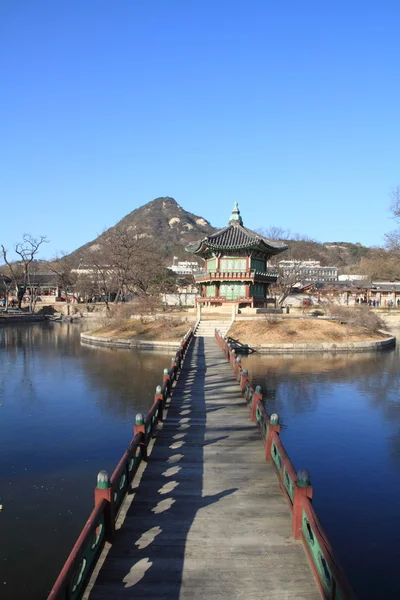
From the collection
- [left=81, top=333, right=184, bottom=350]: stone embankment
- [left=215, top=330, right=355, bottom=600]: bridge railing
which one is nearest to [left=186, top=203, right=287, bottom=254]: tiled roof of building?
[left=81, top=333, right=184, bottom=350]: stone embankment

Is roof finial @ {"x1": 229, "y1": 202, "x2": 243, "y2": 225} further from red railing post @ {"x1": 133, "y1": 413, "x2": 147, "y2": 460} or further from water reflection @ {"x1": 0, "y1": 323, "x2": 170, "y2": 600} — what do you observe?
red railing post @ {"x1": 133, "y1": 413, "x2": 147, "y2": 460}

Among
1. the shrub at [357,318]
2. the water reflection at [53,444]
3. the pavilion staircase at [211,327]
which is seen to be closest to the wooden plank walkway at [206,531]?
the water reflection at [53,444]

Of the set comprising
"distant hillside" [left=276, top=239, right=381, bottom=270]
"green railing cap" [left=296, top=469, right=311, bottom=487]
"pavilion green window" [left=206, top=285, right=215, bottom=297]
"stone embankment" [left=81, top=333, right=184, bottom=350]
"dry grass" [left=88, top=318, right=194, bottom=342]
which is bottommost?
"stone embankment" [left=81, top=333, right=184, bottom=350]

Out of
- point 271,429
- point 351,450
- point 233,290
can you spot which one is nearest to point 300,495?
point 271,429

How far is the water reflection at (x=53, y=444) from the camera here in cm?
779

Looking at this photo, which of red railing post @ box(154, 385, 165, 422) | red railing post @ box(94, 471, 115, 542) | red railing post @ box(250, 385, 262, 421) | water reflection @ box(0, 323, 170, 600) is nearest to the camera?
red railing post @ box(94, 471, 115, 542)

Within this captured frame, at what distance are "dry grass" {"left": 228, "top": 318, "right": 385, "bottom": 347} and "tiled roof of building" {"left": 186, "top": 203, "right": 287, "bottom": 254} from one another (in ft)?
32.1

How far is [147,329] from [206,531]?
1303 inches

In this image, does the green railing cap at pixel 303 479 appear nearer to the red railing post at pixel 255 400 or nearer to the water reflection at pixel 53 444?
the water reflection at pixel 53 444

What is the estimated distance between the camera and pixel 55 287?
303 feet

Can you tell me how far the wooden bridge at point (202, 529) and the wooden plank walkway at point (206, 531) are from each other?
0.01 meters

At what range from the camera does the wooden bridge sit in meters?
5.04

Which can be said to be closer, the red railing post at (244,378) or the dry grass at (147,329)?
the red railing post at (244,378)

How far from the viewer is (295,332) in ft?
119
